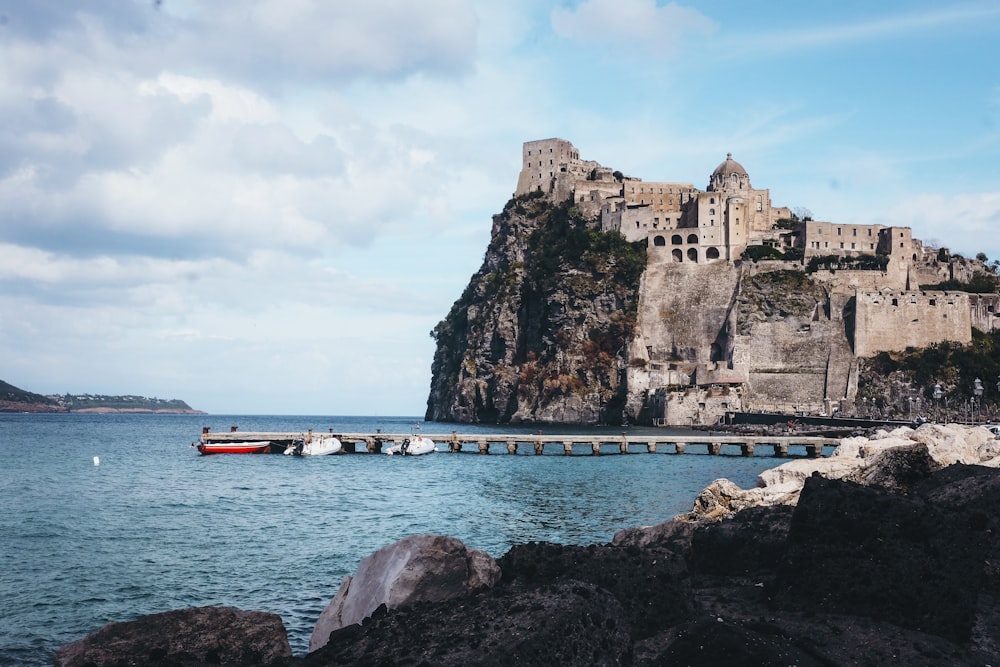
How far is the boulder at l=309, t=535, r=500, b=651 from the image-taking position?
10625 millimetres

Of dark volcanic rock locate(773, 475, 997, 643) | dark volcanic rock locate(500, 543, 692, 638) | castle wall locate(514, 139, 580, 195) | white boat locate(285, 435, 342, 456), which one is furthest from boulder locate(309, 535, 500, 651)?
castle wall locate(514, 139, 580, 195)

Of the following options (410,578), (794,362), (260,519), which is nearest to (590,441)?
(794,362)

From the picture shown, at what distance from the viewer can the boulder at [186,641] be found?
10.2 m

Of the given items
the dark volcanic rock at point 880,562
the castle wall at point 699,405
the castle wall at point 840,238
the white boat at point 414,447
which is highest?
the castle wall at point 840,238

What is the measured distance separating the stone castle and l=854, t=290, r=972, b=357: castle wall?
0.10 m

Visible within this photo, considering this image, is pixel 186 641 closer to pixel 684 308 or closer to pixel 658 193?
pixel 684 308

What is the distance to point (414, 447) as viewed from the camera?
2382 inches

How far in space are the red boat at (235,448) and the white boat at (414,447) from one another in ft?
28.6

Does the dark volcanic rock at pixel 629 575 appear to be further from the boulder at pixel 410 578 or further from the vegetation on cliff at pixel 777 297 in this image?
the vegetation on cliff at pixel 777 297

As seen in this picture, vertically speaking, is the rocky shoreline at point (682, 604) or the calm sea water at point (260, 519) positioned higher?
the rocky shoreline at point (682, 604)

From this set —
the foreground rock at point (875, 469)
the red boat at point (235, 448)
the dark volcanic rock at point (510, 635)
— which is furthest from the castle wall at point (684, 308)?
the dark volcanic rock at point (510, 635)

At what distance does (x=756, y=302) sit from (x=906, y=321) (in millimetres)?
14148

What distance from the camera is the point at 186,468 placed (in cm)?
5097

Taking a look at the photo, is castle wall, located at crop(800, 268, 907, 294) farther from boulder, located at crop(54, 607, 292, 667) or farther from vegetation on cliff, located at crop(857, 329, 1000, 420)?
boulder, located at crop(54, 607, 292, 667)
